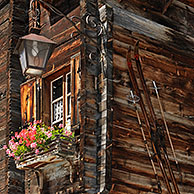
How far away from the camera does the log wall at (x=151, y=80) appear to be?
10250mm

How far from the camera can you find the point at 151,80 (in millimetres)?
10977

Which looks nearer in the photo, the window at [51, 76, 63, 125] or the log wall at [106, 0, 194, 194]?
the log wall at [106, 0, 194, 194]

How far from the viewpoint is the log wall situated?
33.6 ft

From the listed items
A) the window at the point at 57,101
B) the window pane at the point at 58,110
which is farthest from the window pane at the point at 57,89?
the window pane at the point at 58,110

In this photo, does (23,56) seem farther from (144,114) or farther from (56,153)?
(144,114)

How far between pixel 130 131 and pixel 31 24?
394cm

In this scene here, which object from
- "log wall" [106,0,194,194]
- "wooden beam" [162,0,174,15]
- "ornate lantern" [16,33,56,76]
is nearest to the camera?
"ornate lantern" [16,33,56,76]

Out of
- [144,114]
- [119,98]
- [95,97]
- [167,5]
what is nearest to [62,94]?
[95,97]

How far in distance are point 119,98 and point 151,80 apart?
84 cm

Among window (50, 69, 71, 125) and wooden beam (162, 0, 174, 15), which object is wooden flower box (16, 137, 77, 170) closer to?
window (50, 69, 71, 125)

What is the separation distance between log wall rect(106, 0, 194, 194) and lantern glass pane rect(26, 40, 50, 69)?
1287 mm

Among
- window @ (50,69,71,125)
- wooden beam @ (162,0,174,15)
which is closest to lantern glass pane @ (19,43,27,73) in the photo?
window @ (50,69,71,125)

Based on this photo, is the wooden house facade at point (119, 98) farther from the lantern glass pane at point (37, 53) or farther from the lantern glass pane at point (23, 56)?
the lantern glass pane at point (23, 56)

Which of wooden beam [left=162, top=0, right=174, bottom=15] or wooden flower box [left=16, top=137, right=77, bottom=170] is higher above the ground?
wooden beam [left=162, top=0, right=174, bottom=15]
